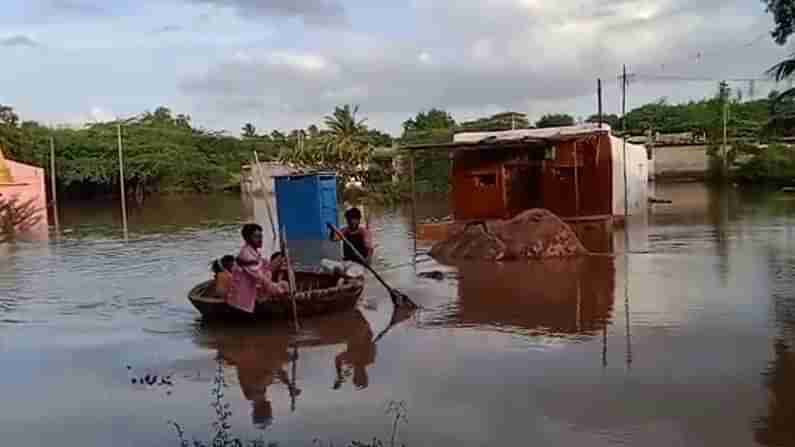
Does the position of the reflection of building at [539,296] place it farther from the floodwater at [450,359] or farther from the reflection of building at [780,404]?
the reflection of building at [780,404]

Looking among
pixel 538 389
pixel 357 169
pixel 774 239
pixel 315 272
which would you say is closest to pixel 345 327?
pixel 315 272

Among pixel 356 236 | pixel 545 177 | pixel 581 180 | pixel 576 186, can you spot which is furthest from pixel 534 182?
pixel 356 236

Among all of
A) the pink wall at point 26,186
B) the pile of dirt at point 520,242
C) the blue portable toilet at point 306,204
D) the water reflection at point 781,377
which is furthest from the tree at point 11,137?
the water reflection at point 781,377

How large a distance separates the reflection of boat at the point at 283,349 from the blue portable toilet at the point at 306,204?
11.2 m

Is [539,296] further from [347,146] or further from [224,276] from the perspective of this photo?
[347,146]

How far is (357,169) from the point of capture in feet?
144

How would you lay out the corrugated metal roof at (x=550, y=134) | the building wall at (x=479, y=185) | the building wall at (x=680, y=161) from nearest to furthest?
1. the corrugated metal roof at (x=550, y=134)
2. the building wall at (x=479, y=185)
3. the building wall at (x=680, y=161)

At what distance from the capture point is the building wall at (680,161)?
1901 inches

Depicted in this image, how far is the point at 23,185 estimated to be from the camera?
35688mm

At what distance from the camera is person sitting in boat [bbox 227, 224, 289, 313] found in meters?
10.3

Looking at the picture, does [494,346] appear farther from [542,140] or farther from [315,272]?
[542,140]

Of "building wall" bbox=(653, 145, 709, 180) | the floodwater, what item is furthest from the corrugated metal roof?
"building wall" bbox=(653, 145, 709, 180)

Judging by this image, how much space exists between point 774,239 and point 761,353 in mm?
11207

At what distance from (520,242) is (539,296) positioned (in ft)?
13.9
